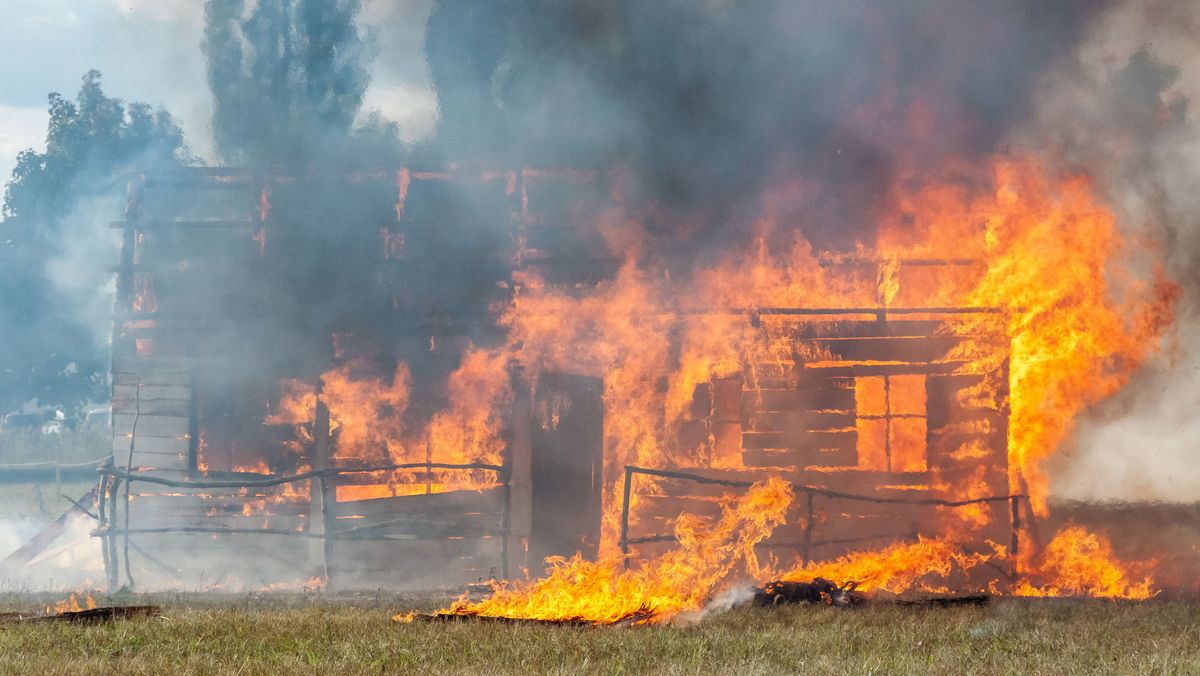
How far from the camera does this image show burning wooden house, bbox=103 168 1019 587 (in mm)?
16219

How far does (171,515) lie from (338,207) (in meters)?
4.72

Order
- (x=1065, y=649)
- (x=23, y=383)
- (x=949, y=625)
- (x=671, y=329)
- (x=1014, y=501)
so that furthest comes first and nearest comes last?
(x=23, y=383)
(x=671, y=329)
(x=1014, y=501)
(x=949, y=625)
(x=1065, y=649)

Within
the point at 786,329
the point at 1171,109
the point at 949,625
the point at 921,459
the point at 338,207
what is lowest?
the point at 949,625

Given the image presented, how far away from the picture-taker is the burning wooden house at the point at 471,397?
16.2 meters

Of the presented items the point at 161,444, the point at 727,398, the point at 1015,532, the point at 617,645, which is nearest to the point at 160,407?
the point at 161,444

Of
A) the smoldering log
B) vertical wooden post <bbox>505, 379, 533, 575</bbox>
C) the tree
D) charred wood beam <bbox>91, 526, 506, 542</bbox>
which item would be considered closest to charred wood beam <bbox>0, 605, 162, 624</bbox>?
charred wood beam <bbox>91, 526, 506, 542</bbox>

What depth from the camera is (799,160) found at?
16609 mm

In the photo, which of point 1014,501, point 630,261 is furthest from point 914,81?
point 1014,501

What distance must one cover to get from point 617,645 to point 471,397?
798 cm

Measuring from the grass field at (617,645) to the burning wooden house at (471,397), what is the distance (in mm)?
5038

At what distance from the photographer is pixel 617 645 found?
29.1 feet

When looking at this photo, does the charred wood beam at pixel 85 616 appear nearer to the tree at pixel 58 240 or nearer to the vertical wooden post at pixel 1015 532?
the vertical wooden post at pixel 1015 532

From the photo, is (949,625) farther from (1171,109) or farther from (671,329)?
(1171,109)

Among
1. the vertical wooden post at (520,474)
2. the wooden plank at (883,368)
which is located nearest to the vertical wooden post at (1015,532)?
the wooden plank at (883,368)
